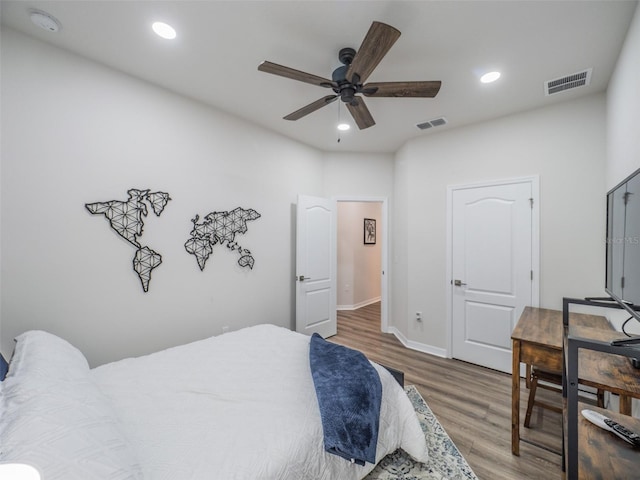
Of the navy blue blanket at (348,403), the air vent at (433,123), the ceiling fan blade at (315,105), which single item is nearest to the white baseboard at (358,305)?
the air vent at (433,123)

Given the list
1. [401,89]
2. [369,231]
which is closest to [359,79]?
[401,89]

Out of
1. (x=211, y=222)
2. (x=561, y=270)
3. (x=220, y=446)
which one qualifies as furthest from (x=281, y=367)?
(x=561, y=270)

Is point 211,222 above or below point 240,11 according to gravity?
below

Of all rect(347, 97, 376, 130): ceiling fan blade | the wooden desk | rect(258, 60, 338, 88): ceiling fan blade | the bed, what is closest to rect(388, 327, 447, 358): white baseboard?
the wooden desk

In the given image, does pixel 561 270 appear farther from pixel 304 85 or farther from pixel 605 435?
pixel 304 85

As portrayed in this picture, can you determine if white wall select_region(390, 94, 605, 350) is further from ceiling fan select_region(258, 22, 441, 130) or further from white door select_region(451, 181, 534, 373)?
ceiling fan select_region(258, 22, 441, 130)

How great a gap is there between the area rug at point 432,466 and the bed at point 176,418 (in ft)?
0.46

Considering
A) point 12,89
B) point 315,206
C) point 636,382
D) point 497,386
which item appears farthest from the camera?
point 315,206

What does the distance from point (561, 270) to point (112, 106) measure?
435 centimetres

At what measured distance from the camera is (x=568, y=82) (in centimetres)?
242

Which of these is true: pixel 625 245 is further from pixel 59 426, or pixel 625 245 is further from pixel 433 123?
pixel 433 123

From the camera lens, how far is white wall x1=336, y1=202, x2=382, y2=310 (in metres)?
5.99

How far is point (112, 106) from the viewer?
231cm

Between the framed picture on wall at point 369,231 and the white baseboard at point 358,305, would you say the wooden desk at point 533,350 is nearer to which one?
the white baseboard at point 358,305
